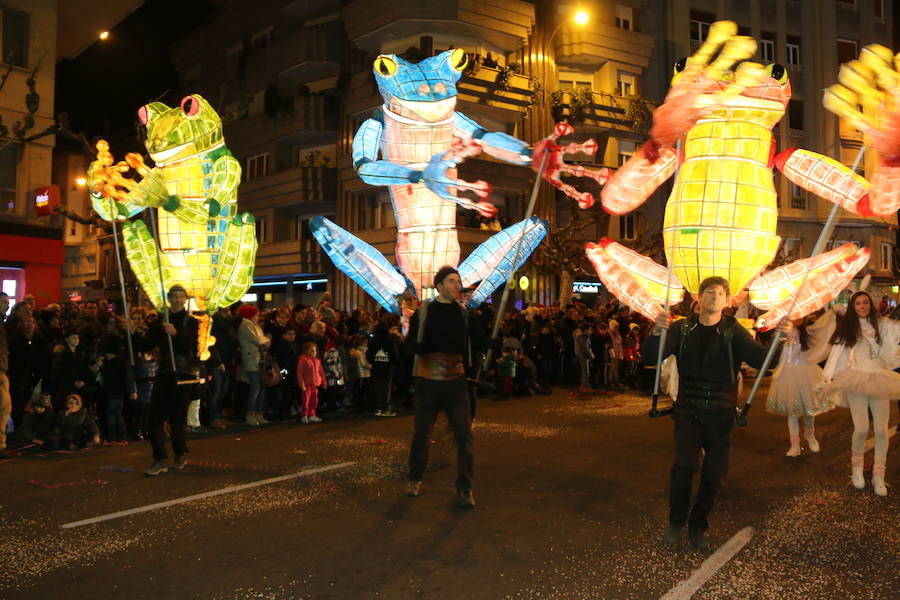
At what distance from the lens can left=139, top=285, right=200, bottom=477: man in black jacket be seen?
746 cm

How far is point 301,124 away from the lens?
27078 mm

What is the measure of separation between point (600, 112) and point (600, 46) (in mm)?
2340

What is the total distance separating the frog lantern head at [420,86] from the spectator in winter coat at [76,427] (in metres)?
5.31

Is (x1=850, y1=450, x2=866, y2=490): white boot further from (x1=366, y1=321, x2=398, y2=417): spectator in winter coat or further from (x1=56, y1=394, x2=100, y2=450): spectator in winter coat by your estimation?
(x1=56, y1=394, x2=100, y2=450): spectator in winter coat

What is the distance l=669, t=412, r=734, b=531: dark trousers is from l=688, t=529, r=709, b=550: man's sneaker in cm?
3

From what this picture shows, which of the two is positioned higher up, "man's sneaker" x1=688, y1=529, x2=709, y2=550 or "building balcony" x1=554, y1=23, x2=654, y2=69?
"building balcony" x1=554, y1=23, x2=654, y2=69

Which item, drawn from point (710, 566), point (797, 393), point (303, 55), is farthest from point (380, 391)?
point (303, 55)

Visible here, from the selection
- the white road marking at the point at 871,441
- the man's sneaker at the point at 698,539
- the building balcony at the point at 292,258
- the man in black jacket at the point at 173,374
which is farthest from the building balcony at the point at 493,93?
the man's sneaker at the point at 698,539

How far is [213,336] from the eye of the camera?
11.1m

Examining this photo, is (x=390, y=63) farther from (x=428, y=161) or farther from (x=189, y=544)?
(x=189, y=544)

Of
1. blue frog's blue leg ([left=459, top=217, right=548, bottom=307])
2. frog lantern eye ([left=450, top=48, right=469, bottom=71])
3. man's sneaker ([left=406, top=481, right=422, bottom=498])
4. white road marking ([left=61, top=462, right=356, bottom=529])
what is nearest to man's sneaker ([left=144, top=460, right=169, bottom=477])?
white road marking ([left=61, top=462, right=356, bottom=529])

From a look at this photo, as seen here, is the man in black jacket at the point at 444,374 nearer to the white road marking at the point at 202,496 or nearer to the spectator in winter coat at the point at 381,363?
the white road marking at the point at 202,496

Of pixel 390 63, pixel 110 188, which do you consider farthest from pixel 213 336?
pixel 390 63

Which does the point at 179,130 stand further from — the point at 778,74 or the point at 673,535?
the point at 673,535
